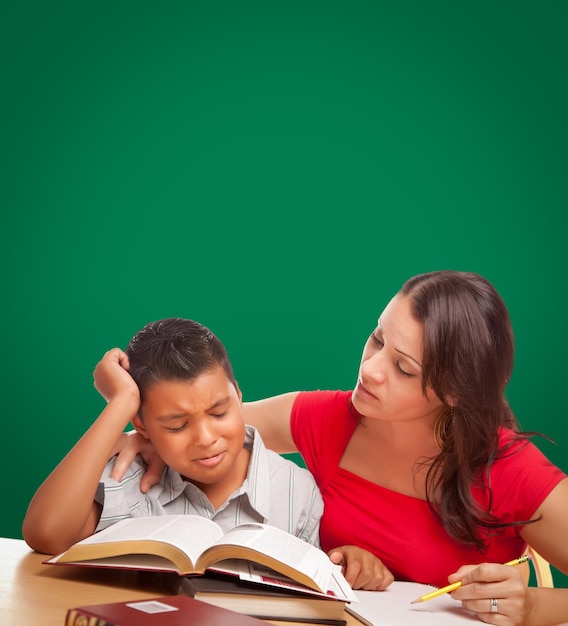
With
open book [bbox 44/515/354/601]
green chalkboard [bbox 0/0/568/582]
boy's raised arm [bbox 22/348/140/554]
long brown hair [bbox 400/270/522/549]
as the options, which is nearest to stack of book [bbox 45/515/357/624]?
open book [bbox 44/515/354/601]

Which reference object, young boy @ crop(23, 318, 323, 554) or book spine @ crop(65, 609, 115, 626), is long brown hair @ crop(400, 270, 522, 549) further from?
book spine @ crop(65, 609, 115, 626)

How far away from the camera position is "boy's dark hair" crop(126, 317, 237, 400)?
1649 millimetres

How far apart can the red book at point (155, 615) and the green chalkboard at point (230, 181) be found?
247 centimetres

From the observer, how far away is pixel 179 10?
3.60m

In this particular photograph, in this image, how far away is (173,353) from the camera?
167cm

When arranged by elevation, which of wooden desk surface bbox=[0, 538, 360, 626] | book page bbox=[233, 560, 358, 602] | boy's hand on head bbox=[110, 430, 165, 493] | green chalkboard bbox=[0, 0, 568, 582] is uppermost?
green chalkboard bbox=[0, 0, 568, 582]

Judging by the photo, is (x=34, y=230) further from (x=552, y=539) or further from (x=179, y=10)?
(x=552, y=539)

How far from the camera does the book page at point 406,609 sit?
1.29 m

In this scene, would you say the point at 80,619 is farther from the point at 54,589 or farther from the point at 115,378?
the point at 115,378

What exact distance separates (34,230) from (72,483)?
7.59 feet

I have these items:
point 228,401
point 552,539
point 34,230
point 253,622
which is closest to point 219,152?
point 34,230

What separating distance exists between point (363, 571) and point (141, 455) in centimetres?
52

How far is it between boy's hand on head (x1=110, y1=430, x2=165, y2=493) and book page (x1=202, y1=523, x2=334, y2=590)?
0.37 meters

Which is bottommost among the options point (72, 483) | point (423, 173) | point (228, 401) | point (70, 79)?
point (72, 483)
